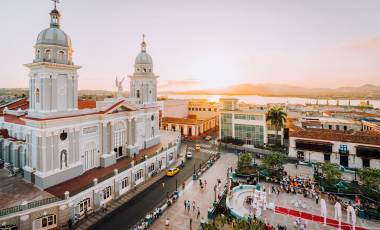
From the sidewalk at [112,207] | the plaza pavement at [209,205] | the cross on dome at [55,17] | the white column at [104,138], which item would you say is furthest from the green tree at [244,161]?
the cross on dome at [55,17]

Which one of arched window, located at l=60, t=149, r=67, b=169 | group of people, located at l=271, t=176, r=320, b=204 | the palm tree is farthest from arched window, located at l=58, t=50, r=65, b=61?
the palm tree

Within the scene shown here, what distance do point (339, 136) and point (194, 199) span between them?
84.8 ft

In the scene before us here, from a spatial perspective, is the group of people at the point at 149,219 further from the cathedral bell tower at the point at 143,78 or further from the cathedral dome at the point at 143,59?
the cathedral dome at the point at 143,59

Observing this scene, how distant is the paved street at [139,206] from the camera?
1817 cm

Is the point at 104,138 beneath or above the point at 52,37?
beneath

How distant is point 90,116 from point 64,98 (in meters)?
3.21

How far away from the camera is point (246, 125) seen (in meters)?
42.8

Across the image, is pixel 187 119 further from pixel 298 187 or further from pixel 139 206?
pixel 139 206

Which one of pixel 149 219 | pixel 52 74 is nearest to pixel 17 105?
pixel 52 74

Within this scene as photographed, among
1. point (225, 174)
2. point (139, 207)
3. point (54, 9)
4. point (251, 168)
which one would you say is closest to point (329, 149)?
point (251, 168)

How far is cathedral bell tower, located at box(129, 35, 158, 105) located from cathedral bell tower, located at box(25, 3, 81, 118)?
12.3 metres

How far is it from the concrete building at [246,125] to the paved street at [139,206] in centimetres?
1757

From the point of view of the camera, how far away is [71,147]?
2108cm

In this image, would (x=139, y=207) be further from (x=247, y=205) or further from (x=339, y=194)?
(x=339, y=194)
